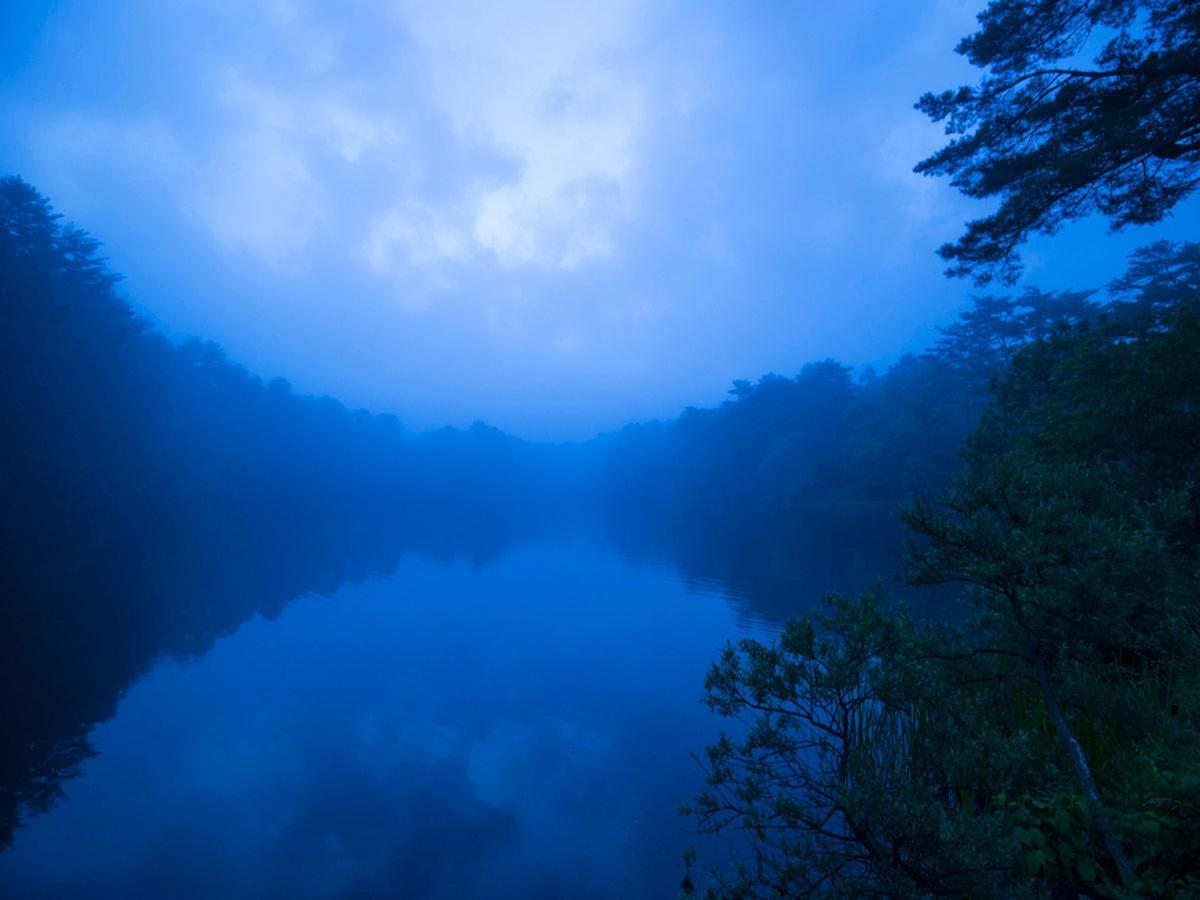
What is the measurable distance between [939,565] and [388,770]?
8.60 meters

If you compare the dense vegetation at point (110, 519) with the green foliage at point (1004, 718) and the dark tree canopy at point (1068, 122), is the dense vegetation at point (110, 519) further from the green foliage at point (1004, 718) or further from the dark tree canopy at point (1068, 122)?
the dark tree canopy at point (1068, 122)

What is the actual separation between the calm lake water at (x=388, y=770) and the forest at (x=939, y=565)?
2.61 ft

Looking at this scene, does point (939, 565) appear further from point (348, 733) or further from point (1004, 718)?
point (348, 733)

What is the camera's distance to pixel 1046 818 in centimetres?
300

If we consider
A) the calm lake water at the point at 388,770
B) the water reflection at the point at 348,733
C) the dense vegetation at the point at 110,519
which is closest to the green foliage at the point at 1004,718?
the calm lake water at the point at 388,770

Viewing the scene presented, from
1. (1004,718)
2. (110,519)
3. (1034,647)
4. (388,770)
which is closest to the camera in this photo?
(1034,647)

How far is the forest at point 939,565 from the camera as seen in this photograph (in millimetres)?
3246

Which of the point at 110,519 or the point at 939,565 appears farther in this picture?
the point at 110,519

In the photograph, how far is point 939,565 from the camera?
4.12m

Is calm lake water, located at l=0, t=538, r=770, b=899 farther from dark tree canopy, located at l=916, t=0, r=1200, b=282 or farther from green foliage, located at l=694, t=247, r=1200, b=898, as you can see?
dark tree canopy, located at l=916, t=0, r=1200, b=282

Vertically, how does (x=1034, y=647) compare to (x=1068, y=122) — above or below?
below

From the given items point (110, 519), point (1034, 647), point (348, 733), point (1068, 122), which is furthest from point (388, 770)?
point (110, 519)

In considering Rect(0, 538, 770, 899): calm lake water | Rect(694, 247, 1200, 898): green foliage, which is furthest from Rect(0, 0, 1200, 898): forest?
Rect(0, 538, 770, 899): calm lake water

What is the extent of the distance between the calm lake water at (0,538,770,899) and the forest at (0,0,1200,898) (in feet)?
2.61
